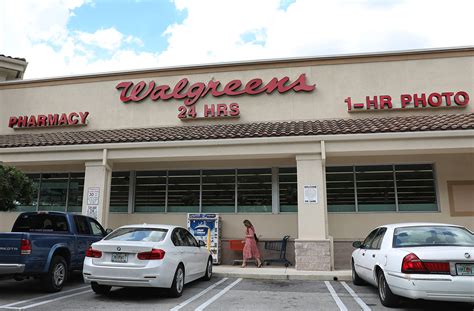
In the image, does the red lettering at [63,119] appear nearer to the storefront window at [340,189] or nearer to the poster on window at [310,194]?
the poster on window at [310,194]

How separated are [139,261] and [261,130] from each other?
652cm

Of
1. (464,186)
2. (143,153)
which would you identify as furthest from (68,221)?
(464,186)

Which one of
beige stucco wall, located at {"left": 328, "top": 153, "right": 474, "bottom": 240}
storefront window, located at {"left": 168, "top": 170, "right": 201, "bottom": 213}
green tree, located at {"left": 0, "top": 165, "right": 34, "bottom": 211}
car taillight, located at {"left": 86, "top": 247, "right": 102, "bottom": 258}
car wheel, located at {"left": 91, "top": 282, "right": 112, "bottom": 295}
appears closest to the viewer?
car taillight, located at {"left": 86, "top": 247, "right": 102, "bottom": 258}

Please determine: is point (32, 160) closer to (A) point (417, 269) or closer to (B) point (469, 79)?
(A) point (417, 269)

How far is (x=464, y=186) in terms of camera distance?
40.3 feet

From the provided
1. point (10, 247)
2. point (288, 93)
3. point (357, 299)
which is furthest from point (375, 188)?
point (10, 247)

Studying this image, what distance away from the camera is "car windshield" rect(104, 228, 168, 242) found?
7587 mm

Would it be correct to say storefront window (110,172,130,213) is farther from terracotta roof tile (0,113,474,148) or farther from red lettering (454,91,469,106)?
red lettering (454,91,469,106)

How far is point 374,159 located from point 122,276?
30.0ft

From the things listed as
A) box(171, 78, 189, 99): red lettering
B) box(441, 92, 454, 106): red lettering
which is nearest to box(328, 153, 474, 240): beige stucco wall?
box(441, 92, 454, 106): red lettering

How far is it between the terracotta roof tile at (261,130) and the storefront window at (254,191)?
5.55 ft

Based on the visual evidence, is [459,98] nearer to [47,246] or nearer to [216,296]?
[216,296]

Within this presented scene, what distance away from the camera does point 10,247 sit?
23.2 feet

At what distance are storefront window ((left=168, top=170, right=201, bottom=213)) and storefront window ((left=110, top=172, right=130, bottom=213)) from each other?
66.9 inches
